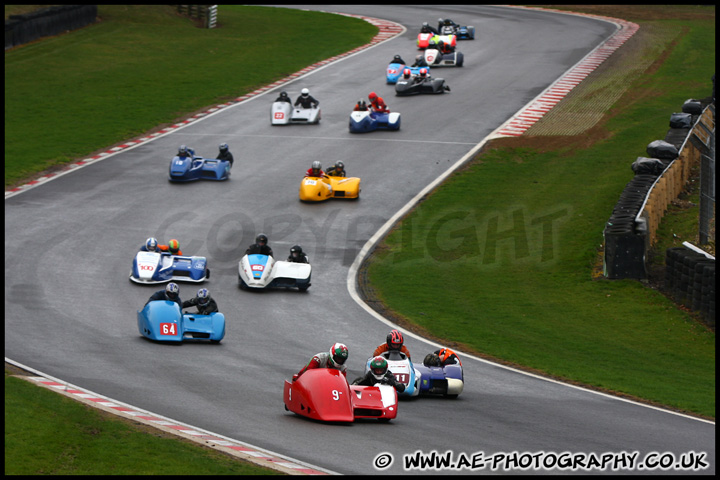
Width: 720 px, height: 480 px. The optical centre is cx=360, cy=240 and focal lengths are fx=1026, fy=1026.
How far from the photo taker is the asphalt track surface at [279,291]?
52.9 ft

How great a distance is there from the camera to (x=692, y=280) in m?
25.1

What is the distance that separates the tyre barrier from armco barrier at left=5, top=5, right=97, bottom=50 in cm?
4063

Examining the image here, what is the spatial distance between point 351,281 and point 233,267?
3358 millimetres

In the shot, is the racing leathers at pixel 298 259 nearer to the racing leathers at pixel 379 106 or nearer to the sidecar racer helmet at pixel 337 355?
the sidecar racer helmet at pixel 337 355

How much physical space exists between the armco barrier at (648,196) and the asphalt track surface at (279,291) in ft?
24.3

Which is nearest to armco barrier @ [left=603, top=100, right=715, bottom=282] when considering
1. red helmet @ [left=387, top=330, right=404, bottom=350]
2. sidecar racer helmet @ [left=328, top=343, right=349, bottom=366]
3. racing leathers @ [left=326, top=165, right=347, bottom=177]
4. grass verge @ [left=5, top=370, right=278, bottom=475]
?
racing leathers @ [left=326, top=165, right=347, bottom=177]

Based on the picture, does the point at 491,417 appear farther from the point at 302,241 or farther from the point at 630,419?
the point at 302,241

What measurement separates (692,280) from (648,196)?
5.47 m

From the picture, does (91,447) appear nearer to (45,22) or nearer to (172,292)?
(172,292)

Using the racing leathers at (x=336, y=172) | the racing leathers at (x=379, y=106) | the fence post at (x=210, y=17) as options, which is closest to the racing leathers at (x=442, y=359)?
the racing leathers at (x=336, y=172)

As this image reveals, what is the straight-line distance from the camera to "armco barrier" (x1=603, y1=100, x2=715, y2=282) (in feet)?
90.6

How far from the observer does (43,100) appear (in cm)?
4844

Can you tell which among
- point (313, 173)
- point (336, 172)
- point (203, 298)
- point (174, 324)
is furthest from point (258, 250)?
point (336, 172)

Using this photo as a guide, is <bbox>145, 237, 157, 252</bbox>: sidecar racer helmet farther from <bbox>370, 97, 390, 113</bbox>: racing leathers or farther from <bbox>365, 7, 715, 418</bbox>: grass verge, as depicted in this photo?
<bbox>370, 97, 390, 113</bbox>: racing leathers
